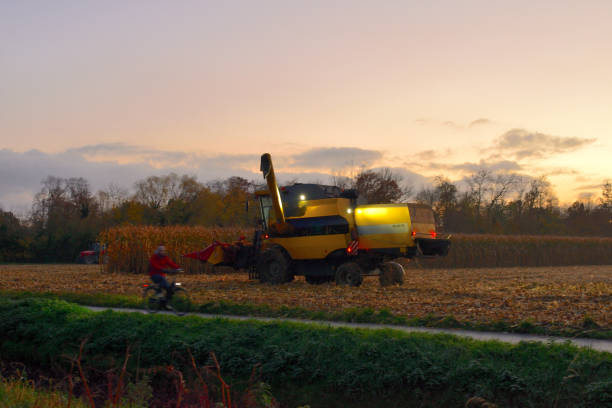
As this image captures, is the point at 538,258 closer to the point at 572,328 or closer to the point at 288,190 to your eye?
the point at 288,190

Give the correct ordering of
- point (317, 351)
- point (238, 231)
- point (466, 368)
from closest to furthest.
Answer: point (466, 368)
point (317, 351)
point (238, 231)

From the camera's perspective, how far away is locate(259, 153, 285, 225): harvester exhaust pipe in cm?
2072

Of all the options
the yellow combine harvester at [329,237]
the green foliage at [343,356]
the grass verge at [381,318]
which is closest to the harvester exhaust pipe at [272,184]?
the yellow combine harvester at [329,237]

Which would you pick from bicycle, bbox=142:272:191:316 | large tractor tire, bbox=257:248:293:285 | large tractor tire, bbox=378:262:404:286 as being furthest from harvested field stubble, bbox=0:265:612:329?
bicycle, bbox=142:272:191:316

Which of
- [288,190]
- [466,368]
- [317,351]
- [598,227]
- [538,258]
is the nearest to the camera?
[466,368]

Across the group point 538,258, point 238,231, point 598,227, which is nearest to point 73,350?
point 238,231

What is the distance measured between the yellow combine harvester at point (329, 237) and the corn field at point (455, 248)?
34.1 feet

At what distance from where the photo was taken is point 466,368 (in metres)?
7.96

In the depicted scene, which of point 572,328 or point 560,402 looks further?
point 572,328

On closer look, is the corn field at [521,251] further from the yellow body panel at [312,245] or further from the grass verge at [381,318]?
the grass verge at [381,318]

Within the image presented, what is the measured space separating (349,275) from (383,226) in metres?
2.06

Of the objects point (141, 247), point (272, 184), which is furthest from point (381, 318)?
point (141, 247)

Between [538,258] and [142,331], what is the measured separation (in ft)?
169

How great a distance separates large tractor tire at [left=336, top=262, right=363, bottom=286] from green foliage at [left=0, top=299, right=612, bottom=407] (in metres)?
9.41
